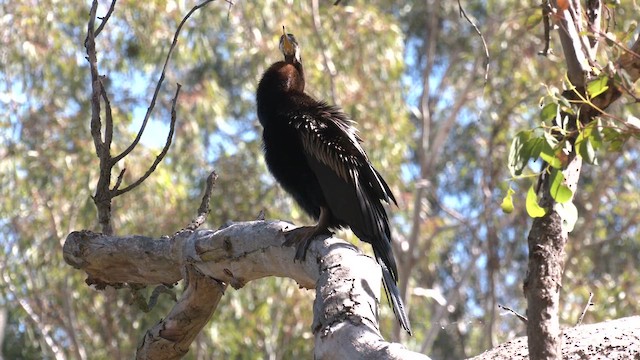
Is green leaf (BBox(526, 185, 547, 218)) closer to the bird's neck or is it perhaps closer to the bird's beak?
the bird's neck

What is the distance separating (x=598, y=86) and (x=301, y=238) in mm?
858

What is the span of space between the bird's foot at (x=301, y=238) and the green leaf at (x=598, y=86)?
2.56 ft

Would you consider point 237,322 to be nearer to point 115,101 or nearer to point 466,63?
point 115,101

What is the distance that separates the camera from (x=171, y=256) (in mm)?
2922

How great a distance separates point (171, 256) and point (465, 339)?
33.3 ft

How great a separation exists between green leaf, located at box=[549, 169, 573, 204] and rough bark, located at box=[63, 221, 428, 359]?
0.43 m

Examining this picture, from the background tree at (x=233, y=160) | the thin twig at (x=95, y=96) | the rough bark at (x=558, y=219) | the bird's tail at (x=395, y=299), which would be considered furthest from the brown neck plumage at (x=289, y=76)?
the background tree at (x=233, y=160)

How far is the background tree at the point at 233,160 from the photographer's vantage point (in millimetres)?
8438

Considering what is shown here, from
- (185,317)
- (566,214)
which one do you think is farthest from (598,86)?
(185,317)

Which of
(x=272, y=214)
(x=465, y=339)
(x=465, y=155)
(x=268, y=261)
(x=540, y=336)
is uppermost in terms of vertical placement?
(x=465, y=155)

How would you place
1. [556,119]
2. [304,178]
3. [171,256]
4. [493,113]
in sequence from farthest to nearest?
[493,113], [304,178], [171,256], [556,119]

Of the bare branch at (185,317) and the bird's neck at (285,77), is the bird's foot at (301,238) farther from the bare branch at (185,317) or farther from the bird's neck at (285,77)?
the bird's neck at (285,77)

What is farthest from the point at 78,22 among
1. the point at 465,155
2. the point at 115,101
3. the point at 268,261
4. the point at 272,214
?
the point at 268,261

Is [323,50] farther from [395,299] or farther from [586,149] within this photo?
[586,149]
